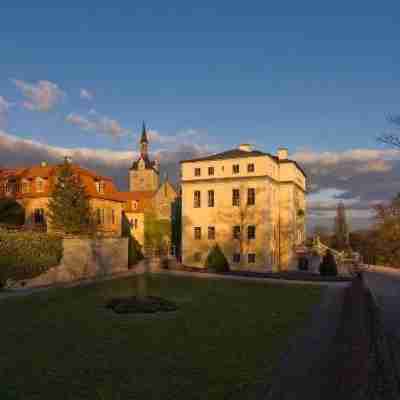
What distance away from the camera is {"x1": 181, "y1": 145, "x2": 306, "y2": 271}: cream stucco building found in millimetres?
47031

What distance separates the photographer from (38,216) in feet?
152

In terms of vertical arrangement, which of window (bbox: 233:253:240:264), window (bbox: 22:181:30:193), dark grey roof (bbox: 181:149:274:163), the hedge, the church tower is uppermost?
the church tower

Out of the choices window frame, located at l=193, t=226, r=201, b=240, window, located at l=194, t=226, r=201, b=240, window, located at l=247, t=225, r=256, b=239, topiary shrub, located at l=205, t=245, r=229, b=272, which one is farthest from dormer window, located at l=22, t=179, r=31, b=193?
window, located at l=247, t=225, r=256, b=239

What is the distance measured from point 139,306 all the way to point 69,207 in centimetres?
2480

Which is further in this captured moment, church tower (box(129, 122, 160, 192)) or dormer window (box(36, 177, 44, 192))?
church tower (box(129, 122, 160, 192))

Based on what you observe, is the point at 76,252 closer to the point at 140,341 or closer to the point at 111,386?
the point at 140,341

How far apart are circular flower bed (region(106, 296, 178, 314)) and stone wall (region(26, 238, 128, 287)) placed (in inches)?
412

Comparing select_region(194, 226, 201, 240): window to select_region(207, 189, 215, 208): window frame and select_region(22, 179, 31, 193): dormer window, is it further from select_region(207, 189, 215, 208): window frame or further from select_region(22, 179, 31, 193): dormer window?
select_region(22, 179, 31, 193): dormer window

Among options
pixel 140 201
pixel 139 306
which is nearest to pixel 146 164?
pixel 140 201

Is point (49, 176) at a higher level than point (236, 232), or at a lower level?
higher

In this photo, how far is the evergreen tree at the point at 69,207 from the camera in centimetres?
3956

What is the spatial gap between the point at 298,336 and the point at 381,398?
7.92 meters

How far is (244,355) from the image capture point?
11.1 m

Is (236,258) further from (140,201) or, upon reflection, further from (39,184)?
(140,201)
